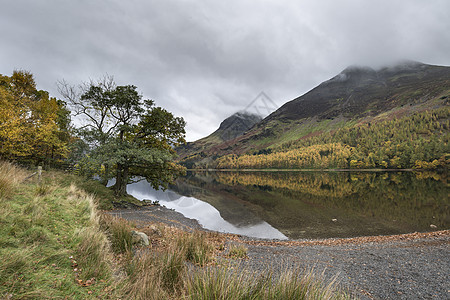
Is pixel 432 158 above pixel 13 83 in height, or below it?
below

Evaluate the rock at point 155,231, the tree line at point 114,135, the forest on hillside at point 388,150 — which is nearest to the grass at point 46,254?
the rock at point 155,231

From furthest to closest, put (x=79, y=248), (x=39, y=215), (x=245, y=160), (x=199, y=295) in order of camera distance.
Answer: (x=245, y=160) < (x=39, y=215) < (x=79, y=248) < (x=199, y=295)

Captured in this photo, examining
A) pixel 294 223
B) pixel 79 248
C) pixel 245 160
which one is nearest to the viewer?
pixel 79 248

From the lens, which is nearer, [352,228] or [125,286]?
[125,286]

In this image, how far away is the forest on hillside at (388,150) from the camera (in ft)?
362

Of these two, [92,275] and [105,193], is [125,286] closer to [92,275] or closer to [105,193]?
[92,275]

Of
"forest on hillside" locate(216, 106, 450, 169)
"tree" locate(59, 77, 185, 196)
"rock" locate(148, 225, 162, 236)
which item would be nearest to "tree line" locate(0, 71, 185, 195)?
"tree" locate(59, 77, 185, 196)

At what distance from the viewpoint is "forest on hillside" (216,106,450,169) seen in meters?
110

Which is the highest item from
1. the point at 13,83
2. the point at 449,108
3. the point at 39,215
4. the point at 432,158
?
the point at 449,108

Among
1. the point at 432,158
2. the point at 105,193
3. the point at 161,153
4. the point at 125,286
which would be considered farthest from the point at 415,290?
the point at 432,158

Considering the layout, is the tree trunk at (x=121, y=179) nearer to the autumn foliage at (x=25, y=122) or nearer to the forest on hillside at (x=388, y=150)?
the autumn foliage at (x=25, y=122)

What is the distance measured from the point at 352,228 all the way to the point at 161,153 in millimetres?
17930

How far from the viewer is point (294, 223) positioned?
20156 millimetres

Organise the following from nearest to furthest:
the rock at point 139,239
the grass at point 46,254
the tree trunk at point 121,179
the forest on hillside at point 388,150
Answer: the grass at point 46,254 → the rock at point 139,239 → the tree trunk at point 121,179 → the forest on hillside at point 388,150
